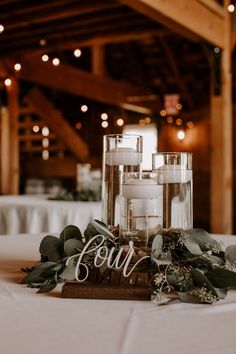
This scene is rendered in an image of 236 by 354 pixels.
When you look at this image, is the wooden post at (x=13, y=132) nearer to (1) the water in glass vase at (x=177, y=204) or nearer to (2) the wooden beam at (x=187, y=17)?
(2) the wooden beam at (x=187, y=17)

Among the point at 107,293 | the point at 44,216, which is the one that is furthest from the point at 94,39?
the point at 107,293

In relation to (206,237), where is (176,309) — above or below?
below

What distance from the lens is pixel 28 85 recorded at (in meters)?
7.41

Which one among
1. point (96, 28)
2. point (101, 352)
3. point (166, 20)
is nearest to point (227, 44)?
point (166, 20)

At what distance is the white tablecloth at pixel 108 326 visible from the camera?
0.83 meters

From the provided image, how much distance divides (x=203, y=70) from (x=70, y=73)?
3778mm

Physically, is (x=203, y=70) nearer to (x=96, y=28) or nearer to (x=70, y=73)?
(x=70, y=73)

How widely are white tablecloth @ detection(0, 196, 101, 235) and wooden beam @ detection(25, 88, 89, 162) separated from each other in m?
4.65

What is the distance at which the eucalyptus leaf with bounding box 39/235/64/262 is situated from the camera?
1.24 metres

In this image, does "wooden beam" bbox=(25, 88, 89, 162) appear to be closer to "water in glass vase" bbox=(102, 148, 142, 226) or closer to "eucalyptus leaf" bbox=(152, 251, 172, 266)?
"water in glass vase" bbox=(102, 148, 142, 226)

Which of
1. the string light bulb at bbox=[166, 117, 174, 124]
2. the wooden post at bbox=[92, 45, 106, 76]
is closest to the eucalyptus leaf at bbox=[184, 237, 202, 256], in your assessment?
the wooden post at bbox=[92, 45, 106, 76]

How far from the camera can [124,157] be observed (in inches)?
58.1

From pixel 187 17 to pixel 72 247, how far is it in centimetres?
366

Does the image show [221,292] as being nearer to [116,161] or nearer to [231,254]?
[231,254]
